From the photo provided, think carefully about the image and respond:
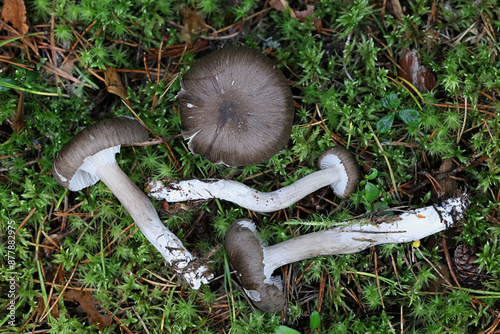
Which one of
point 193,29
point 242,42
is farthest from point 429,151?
point 193,29

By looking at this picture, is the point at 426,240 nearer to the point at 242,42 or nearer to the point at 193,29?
the point at 242,42

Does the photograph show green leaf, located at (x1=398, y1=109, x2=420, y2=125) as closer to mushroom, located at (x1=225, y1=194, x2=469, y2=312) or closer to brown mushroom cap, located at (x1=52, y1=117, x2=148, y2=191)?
mushroom, located at (x1=225, y1=194, x2=469, y2=312)

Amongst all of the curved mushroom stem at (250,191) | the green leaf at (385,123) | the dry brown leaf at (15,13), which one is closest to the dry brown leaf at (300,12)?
the green leaf at (385,123)

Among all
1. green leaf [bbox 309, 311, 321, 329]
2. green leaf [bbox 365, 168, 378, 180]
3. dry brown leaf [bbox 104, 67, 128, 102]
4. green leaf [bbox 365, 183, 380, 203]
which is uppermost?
dry brown leaf [bbox 104, 67, 128, 102]

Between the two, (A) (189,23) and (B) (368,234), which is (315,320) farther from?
(A) (189,23)

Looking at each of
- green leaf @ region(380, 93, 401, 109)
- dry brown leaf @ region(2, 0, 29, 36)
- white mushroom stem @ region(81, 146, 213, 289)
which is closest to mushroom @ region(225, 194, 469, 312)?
white mushroom stem @ region(81, 146, 213, 289)

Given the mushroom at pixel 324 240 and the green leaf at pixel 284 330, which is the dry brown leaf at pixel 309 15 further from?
the green leaf at pixel 284 330
